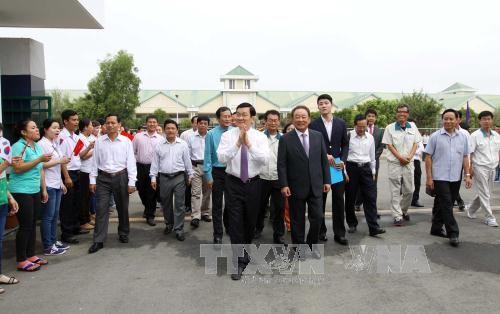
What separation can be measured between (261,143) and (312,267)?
1569mm

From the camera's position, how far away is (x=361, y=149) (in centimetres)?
555

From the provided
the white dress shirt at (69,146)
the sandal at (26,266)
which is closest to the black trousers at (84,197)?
the white dress shirt at (69,146)

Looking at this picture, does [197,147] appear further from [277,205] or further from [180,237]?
[277,205]

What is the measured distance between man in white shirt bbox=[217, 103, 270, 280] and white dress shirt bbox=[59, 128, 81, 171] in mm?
2553

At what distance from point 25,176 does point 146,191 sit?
2.55 meters

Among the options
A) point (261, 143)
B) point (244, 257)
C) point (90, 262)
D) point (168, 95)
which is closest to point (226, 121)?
point (261, 143)

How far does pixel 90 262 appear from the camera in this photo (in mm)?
4574

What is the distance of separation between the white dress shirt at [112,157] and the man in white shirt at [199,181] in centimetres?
128

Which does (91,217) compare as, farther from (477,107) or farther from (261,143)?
(477,107)

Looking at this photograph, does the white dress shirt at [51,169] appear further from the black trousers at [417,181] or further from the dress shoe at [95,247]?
the black trousers at [417,181]

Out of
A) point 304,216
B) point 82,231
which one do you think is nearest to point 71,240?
point 82,231

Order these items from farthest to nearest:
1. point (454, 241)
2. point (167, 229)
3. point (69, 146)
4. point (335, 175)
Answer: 1. point (167, 229)
2. point (69, 146)
3. point (335, 175)
4. point (454, 241)

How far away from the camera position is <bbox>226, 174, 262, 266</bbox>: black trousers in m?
4.24

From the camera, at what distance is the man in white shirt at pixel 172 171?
5.60m
